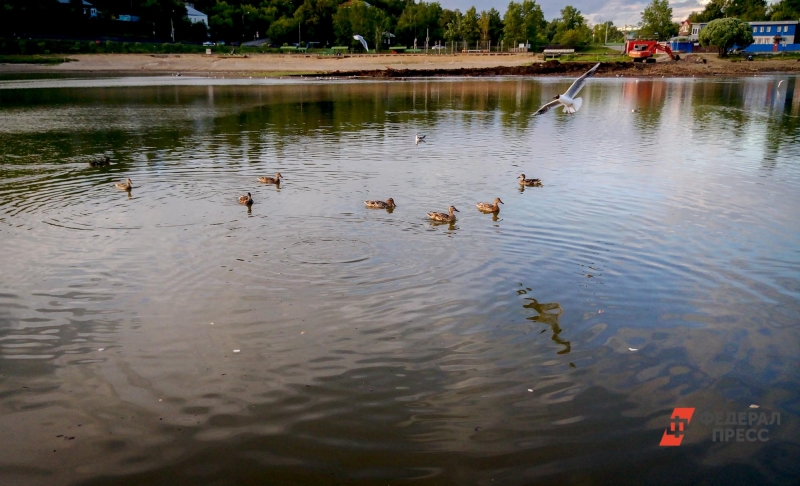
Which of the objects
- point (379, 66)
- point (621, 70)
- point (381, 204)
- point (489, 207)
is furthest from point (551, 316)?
point (379, 66)

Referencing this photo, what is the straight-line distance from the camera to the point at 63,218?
592 inches

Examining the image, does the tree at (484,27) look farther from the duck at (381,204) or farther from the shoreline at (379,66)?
the duck at (381,204)

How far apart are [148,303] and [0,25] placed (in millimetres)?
115683

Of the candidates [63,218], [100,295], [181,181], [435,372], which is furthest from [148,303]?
[181,181]

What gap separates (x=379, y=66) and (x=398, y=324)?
9170cm

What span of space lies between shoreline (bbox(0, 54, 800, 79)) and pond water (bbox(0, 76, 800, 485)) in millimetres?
70796

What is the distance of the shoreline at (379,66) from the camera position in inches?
3403

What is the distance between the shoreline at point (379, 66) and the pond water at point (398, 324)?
2787 inches

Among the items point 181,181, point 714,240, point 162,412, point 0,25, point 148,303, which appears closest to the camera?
point 162,412

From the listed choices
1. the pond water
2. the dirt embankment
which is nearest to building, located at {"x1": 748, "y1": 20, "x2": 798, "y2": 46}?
the dirt embankment

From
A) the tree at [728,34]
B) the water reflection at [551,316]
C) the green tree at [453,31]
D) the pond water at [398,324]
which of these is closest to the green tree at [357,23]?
the green tree at [453,31]

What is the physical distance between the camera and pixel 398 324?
922cm

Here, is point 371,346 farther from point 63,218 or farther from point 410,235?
point 63,218

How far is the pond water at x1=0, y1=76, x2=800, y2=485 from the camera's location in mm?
6496
